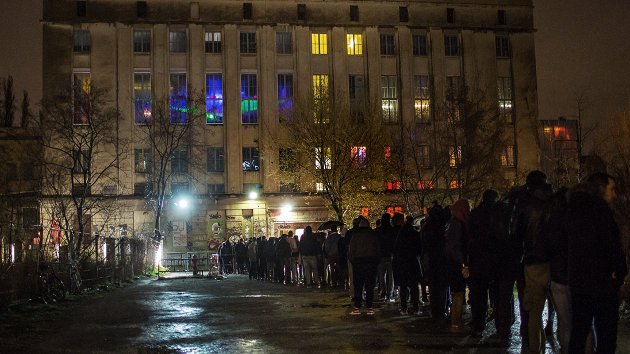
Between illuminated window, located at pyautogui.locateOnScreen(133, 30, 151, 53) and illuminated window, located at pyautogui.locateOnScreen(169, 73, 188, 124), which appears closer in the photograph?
illuminated window, located at pyautogui.locateOnScreen(169, 73, 188, 124)

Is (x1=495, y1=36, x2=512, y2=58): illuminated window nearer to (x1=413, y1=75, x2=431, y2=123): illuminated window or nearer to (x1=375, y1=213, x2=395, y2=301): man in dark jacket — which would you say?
(x1=413, y1=75, x2=431, y2=123): illuminated window

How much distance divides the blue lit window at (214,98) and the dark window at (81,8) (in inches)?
484

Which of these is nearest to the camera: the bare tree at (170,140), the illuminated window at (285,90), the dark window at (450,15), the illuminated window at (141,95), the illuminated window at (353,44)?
the bare tree at (170,140)

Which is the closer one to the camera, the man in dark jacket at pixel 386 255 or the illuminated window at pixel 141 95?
the man in dark jacket at pixel 386 255

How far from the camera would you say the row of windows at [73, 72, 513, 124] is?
64.9 m

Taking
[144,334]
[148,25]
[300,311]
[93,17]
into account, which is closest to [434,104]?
[148,25]

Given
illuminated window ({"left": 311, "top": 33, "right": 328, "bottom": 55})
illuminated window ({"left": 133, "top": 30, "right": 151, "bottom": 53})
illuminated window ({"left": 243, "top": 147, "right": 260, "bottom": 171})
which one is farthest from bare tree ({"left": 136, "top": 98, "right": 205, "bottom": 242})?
illuminated window ({"left": 311, "top": 33, "right": 328, "bottom": 55})

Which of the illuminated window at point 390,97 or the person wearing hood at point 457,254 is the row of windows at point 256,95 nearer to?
the illuminated window at point 390,97

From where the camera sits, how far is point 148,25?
2618 inches

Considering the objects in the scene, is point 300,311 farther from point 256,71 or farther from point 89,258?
point 256,71

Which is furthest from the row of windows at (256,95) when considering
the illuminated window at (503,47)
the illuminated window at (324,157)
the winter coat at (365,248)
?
the winter coat at (365,248)

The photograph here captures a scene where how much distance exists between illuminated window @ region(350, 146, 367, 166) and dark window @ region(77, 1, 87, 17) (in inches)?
1359

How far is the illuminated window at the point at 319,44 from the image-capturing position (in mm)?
69188

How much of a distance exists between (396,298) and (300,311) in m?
4.03
